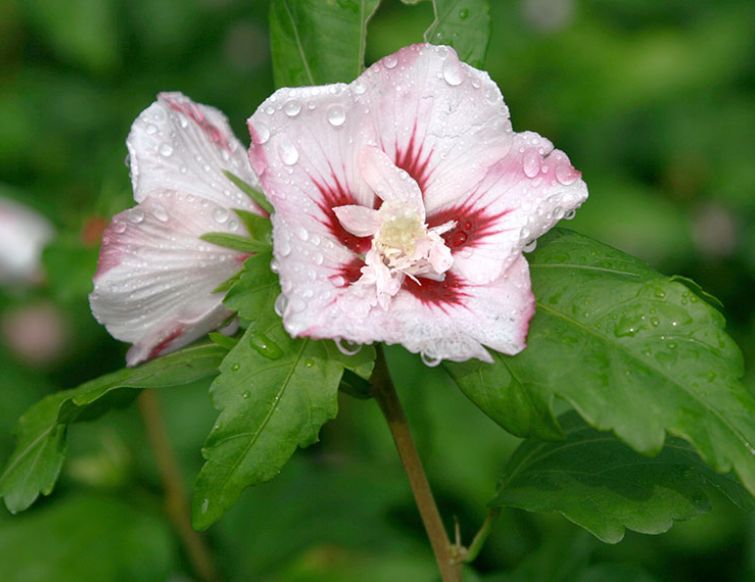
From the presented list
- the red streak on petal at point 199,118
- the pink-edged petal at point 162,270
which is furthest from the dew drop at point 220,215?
the red streak on petal at point 199,118

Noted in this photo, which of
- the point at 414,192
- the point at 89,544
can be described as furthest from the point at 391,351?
the point at 414,192

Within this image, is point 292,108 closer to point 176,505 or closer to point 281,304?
point 281,304

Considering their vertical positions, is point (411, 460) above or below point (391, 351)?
above

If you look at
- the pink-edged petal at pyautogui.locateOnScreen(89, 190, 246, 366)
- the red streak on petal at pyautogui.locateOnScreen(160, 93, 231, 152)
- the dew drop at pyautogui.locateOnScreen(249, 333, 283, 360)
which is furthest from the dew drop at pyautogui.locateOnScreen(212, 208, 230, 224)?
the dew drop at pyautogui.locateOnScreen(249, 333, 283, 360)

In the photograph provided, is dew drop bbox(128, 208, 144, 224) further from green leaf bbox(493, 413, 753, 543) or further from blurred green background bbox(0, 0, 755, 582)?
blurred green background bbox(0, 0, 755, 582)

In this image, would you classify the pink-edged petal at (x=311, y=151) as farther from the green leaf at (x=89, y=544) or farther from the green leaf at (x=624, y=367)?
the green leaf at (x=89, y=544)

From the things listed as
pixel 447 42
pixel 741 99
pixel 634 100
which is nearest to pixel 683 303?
pixel 447 42

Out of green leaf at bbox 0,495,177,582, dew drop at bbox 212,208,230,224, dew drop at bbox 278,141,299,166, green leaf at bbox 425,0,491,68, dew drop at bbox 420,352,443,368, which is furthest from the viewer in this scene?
green leaf at bbox 0,495,177,582
